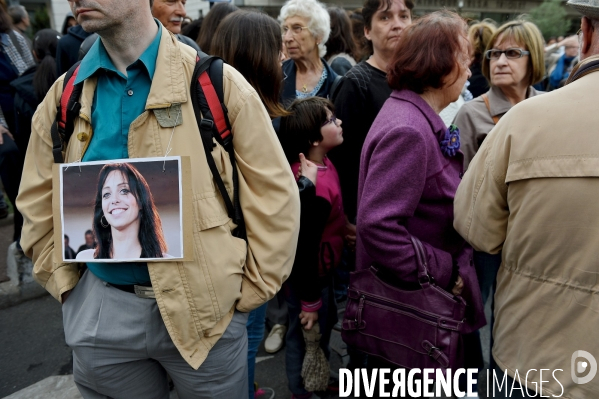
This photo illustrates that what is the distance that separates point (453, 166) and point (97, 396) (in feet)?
5.30

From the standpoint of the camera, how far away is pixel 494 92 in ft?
9.34

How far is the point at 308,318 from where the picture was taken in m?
2.30

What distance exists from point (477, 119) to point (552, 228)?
4.96 ft

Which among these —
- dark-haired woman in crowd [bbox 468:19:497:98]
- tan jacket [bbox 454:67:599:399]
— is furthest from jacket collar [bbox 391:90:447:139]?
dark-haired woman in crowd [bbox 468:19:497:98]

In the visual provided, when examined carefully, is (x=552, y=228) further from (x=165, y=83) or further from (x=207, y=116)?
(x=165, y=83)

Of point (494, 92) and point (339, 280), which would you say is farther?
point (339, 280)

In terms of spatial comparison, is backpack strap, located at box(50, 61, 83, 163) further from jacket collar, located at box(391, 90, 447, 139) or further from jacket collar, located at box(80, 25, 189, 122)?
jacket collar, located at box(391, 90, 447, 139)

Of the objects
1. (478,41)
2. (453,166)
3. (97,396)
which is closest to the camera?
(97,396)

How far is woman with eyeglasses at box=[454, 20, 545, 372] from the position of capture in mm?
2711

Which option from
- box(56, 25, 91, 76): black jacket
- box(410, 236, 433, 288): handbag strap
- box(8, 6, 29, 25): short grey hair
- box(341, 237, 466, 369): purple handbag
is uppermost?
box(8, 6, 29, 25): short grey hair

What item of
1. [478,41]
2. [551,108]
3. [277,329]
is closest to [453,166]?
[551,108]

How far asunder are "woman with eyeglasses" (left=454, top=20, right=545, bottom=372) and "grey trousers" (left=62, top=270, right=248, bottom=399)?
1.72m

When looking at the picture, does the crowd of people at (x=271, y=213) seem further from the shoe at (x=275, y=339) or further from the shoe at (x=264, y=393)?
the shoe at (x=275, y=339)

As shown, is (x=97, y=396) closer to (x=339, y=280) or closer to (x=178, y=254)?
(x=178, y=254)
